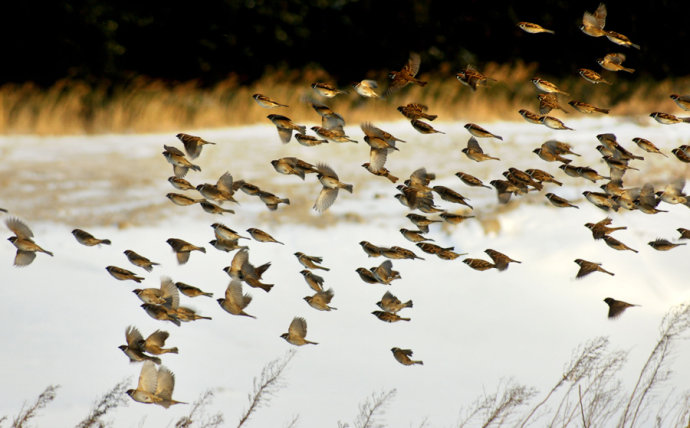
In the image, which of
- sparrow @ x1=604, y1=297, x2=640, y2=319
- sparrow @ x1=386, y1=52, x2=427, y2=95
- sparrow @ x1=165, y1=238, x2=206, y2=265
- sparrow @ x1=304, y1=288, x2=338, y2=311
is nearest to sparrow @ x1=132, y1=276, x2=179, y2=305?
sparrow @ x1=165, y1=238, x2=206, y2=265

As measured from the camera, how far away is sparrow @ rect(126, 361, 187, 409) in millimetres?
6059

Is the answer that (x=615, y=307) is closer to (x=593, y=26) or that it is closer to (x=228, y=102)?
(x=593, y=26)

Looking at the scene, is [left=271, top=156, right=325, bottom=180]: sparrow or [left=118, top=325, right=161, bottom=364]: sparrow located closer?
[left=118, top=325, right=161, bottom=364]: sparrow

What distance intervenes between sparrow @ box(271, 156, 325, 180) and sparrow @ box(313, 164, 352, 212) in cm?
6

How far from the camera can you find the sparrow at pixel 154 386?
239 inches

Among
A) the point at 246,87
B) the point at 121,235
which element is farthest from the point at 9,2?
the point at 121,235

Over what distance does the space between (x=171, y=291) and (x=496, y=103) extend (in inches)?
409

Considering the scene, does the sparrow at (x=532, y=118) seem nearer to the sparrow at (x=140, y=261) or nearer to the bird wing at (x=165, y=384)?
the sparrow at (x=140, y=261)

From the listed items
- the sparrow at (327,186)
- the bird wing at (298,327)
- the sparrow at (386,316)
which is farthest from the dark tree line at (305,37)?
the bird wing at (298,327)

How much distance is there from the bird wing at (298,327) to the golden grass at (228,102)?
8.51 meters

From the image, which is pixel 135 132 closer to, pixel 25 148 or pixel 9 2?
pixel 25 148

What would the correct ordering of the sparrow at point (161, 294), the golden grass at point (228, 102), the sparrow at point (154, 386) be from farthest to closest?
the golden grass at point (228, 102) < the sparrow at point (161, 294) < the sparrow at point (154, 386)

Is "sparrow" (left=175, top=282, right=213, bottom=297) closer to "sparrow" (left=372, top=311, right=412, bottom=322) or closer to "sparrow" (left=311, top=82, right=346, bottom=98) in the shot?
"sparrow" (left=372, top=311, right=412, bottom=322)

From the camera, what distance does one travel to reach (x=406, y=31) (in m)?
16.2
